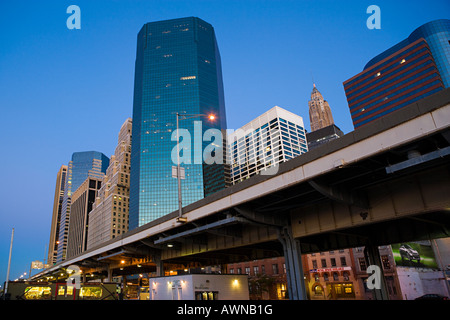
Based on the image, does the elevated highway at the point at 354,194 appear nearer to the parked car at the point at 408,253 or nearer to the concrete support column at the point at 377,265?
the concrete support column at the point at 377,265

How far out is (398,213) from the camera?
1845 centimetres

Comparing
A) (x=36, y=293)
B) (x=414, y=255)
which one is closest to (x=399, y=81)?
(x=414, y=255)

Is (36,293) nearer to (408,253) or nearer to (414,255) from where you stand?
(408,253)

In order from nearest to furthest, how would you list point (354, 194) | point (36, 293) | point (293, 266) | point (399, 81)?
point (354, 194), point (293, 266), point (36, 293), point (399, 81)

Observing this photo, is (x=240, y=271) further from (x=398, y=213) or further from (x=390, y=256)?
(x=398, y=213)

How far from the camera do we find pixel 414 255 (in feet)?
214

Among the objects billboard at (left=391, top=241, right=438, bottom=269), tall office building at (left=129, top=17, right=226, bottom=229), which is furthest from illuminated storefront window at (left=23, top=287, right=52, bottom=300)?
tall office building at (left=129, top=17, right=226, bottom=229)

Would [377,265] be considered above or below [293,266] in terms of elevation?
below

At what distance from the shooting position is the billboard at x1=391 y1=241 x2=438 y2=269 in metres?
60.7

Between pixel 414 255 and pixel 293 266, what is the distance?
54.8 meters
